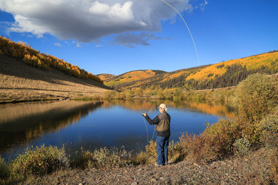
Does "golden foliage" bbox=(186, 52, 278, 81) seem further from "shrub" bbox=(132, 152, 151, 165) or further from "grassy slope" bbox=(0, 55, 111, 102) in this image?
"shrub" bbox=(132, 152, 151, 165)

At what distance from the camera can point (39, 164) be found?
19.4 feet

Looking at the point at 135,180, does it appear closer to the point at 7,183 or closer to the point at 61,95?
the point at 7,183

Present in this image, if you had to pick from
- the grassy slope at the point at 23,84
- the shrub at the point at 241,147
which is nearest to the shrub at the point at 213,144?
the shrub at the point at 241,147

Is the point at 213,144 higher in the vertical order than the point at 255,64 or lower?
lower

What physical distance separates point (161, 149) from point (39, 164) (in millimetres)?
4283

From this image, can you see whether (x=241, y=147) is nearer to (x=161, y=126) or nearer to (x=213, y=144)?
(x=213, y=144)

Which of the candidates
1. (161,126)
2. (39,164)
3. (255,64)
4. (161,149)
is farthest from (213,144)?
(255,64)

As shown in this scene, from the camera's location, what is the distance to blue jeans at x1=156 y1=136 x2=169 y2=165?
21.4ft

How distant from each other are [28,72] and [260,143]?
225ft

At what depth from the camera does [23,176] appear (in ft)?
17.6

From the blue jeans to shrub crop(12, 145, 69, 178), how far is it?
3.54 meters

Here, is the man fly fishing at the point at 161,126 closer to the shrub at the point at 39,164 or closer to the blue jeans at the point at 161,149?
the blue jeans at the point at 161,149

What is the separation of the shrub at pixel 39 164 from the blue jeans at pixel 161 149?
11.6ft

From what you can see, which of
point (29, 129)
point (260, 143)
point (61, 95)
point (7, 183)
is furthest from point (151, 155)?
point (61, 95)
